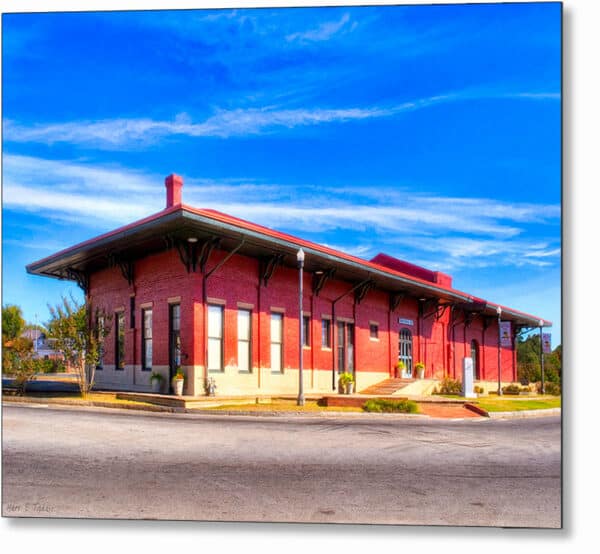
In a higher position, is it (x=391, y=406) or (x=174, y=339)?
(x=174, y=339)

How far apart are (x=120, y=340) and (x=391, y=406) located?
33.2 feet

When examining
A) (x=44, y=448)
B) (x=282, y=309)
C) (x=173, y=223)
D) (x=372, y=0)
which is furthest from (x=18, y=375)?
(x=372, y=0)

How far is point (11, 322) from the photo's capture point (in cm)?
1053

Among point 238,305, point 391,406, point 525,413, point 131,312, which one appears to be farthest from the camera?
point 131,312

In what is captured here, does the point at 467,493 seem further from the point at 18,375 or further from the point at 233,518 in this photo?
the point at 18,375

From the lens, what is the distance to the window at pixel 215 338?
1706cm

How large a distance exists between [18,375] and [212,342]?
560 cm

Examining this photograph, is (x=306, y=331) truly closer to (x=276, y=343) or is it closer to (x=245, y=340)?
(x=276, y=343)

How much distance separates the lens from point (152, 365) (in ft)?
59.5

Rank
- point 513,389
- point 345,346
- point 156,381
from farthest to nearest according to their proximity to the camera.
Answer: point 345,346, point 156,381, point 513,389

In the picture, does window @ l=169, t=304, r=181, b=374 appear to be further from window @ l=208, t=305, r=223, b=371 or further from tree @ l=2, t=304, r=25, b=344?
tree @ l=2, t=304, r=25, b=344

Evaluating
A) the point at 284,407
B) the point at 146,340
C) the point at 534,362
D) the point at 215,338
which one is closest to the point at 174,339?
the point at 215,338

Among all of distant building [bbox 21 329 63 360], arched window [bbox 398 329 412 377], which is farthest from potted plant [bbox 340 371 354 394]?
distant building [bbox 21 329 63 360]

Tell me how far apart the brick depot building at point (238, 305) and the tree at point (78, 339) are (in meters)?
0.95
